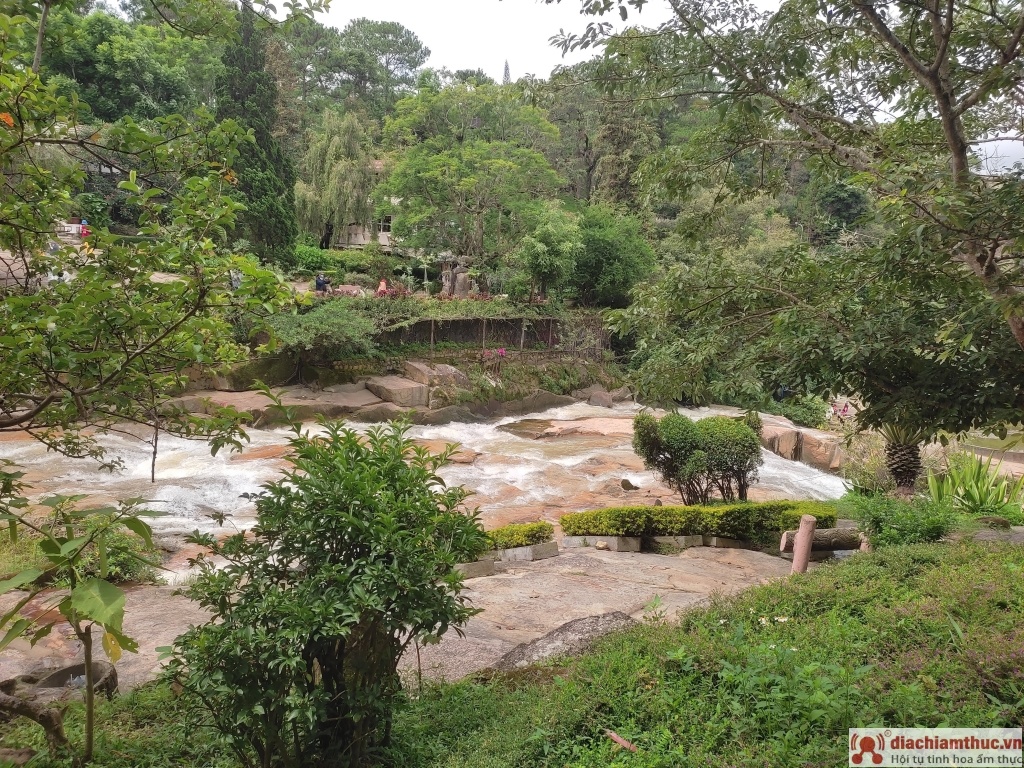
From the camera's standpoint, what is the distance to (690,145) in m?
4.75

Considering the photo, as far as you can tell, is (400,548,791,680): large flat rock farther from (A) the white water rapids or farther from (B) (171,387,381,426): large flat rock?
(B) (171,387,381,426): large flat rock

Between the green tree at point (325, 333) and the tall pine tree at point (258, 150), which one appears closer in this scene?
the green tree at point (325, 333)

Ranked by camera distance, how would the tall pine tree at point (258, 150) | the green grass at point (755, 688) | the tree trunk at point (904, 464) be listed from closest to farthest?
the green grass at point (755, 688) → the tree trunk at point (904, 464) → the tall pine tree at point (258, 150)

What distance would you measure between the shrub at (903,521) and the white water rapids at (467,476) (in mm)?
4268

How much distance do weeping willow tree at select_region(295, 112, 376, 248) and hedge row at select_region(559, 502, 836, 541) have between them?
776 inches

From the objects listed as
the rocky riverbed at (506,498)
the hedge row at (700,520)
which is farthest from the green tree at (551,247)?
the hedge row at (700,520)

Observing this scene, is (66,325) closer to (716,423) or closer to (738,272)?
(738,272)

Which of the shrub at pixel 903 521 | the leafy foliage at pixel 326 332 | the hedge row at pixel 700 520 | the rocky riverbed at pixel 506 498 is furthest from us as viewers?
the leafy foliage at pixel 326 332

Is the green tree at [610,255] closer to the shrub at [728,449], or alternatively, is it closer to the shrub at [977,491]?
the shrub at [728,449]

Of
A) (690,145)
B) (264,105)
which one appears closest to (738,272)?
(690,145)

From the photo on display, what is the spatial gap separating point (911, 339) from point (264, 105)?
2323cm

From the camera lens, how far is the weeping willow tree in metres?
25.7

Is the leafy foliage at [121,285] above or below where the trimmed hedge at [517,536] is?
above

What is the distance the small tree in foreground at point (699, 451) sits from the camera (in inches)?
419
